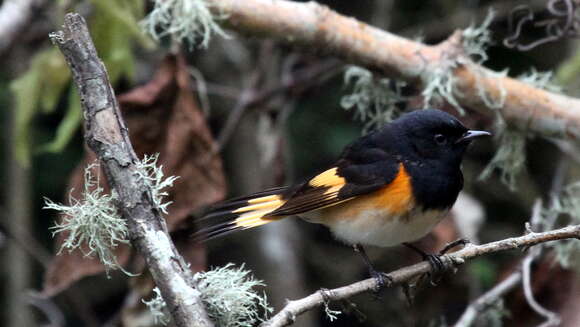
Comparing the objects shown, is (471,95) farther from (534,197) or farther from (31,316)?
(31,316)

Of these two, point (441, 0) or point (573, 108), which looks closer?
point (573, 108)

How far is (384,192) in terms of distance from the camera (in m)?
2.95

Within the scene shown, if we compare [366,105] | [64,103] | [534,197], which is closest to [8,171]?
[64,103]

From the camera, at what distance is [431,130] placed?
9.98 feet

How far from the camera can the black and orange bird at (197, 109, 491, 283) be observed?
9.54 ft

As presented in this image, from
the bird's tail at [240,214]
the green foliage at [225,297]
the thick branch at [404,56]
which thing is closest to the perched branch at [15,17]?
the thick branch at [404,56]

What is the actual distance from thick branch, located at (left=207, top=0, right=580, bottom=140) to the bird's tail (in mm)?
696

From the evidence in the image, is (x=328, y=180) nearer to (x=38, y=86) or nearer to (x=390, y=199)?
(x=390, y=199)

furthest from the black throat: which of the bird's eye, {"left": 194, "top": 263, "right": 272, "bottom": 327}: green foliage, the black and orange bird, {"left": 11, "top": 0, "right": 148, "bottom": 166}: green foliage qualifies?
{"left": 11, "top": 0, "right": 148, "bottom": 166}: green foliage

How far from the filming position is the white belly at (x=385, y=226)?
2900 mm

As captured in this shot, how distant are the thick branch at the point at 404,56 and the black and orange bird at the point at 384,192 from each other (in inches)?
15.4

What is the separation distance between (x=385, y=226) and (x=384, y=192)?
128 mm

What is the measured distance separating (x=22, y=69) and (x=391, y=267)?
244cm

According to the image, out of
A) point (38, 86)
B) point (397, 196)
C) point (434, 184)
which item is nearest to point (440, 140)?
point (434, 184)
